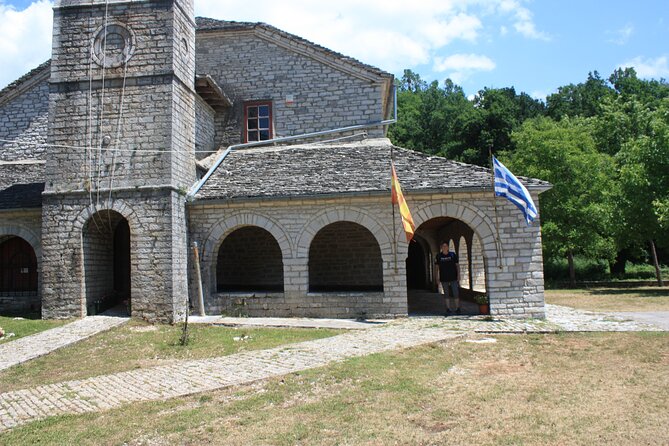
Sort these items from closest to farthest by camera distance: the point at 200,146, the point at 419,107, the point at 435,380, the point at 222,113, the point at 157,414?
the point at 157,414 < the point at 435,380 < the point at 200,146 < the point at 222,113 < the point at 419,107

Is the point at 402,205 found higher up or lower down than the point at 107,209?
lower down

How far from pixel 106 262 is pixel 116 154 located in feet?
9.97

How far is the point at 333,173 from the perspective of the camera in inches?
536

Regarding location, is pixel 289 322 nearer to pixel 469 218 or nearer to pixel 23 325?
pixel 469 218

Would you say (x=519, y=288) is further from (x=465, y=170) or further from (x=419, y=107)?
(x=419, y=107)

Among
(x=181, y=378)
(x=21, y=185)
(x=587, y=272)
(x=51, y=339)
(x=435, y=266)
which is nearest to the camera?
(x=181, y=378)

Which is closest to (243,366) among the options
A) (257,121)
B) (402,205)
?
(402,205)

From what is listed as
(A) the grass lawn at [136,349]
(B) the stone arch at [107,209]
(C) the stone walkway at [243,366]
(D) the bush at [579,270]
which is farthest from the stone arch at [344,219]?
(D) the bush at [579,270]

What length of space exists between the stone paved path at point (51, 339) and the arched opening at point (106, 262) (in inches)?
34.6

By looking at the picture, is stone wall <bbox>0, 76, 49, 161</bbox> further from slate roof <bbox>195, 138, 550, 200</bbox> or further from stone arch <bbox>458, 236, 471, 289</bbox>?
stone arch <bbox>458, 236, 471, 289</bbox>

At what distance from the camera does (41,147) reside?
55.7ft

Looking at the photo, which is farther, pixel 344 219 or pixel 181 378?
pixel 344 219

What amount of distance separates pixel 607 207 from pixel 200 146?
63.5 ft

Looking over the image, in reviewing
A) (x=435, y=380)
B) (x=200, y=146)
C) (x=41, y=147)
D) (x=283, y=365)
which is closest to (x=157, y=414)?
(x=283, y=365)
